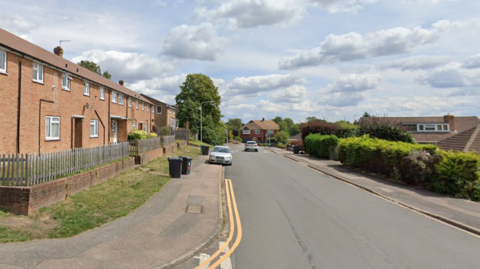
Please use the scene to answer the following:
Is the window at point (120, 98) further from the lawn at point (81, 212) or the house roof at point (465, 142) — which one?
the house roof at point (465, 142)

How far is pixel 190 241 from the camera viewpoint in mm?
6504

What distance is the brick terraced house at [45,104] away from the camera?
12.9 m

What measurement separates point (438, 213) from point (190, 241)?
823cm

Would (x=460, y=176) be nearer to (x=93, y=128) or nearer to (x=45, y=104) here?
(x=45, y=104)

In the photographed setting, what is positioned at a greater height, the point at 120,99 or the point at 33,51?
the point at 33,51

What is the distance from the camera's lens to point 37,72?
590 inches

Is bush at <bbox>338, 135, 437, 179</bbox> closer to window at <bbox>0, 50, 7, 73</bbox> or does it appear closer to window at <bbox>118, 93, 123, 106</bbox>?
window at <bbox>0, 50, 7, 73</bbox>

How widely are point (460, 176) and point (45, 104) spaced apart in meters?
20.4

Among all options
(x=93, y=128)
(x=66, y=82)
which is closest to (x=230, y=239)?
(x=66, y=82)

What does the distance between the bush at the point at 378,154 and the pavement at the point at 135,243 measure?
1120 cm

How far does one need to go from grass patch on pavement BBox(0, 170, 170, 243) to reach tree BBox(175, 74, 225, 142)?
41.6 meters

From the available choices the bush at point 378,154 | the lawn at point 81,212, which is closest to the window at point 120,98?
the lawn at point 81,212

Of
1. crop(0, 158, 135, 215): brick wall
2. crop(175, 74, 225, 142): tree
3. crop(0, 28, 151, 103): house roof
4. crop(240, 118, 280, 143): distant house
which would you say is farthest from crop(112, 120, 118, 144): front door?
crop(240, 118, 280, 143): distant house

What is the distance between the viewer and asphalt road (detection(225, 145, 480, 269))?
5.67 m
